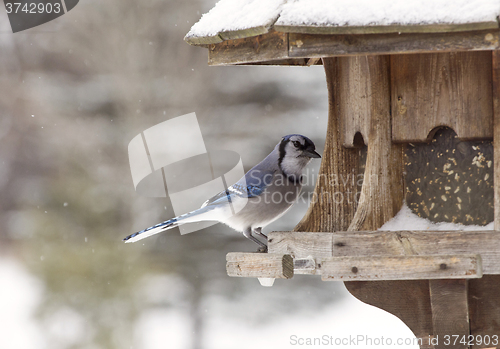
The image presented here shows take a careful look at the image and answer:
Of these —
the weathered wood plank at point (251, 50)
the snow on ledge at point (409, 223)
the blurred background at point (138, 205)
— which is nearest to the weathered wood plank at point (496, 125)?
the snow on ledge at point (409, 223)

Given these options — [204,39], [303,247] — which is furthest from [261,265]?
[204,39]

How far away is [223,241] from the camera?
793cm

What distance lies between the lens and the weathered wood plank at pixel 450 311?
2547 mm

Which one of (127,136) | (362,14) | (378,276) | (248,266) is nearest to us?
(362,14)

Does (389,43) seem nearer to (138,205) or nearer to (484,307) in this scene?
(484,307)

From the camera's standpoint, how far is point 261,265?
2.62m

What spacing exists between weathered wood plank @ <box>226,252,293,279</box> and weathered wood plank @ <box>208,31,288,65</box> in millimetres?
897

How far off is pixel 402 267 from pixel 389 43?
0.90 m

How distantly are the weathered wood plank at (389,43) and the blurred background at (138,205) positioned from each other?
5.47 metres

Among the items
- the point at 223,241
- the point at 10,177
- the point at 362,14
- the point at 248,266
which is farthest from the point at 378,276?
the point at 10,177

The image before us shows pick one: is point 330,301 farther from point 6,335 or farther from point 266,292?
point 6,335

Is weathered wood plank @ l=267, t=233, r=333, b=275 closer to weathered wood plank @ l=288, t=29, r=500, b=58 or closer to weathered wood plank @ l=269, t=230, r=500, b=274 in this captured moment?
weathered wood plank @ l=269, t=230, r=500, b=274

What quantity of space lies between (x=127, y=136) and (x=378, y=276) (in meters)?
6.08
